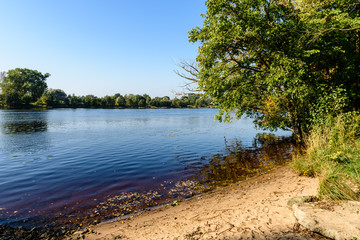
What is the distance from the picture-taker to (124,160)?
16.0m

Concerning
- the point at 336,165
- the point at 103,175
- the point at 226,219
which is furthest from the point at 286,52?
the point at 103,175

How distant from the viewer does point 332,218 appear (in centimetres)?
488

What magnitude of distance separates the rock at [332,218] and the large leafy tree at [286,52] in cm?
920

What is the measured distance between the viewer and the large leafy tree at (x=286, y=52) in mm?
13109

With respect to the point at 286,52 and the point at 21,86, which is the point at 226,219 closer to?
the point at 286,52

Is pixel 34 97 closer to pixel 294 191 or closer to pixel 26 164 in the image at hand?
pixel 26 164

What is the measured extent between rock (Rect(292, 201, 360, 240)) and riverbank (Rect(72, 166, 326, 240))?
0.26 meters

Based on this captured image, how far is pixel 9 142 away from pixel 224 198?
1085 inches

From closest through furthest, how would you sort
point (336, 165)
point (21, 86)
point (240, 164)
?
point (336, 165), point (240, 164), point (21, 86)

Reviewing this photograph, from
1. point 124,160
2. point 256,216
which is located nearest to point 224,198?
point 256,216

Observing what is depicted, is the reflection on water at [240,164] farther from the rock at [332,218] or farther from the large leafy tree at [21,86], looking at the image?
the large leafy tree at [21,86]

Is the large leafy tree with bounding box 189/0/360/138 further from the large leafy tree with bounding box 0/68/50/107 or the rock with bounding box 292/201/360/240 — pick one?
the large leafy tree with bounding box 0/68/50/107

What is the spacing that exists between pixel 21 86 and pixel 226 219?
6763 inches

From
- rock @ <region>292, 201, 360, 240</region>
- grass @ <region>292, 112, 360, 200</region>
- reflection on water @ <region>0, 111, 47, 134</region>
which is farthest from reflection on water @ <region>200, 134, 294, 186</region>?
reflection on water @ <region>0, 111, 47, 134</region>
